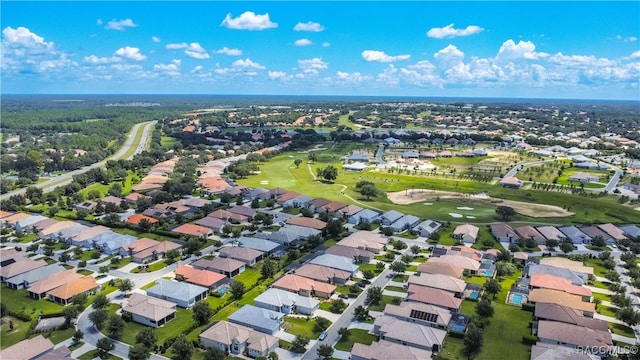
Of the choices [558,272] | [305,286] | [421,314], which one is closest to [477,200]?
[558,272]

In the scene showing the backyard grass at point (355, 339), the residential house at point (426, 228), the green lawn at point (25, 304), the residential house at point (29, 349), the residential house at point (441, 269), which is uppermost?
the residential house at point (29, 349)

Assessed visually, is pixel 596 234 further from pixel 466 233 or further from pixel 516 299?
pixel 516 299

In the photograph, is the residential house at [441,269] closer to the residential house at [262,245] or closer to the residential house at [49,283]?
the residential house at [262,245]

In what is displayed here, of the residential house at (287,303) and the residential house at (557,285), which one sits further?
the residential house at (557,285)

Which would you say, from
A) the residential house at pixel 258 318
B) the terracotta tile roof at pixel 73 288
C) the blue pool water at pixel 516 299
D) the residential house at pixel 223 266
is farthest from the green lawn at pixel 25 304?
the blue pool water at pixel 516 299

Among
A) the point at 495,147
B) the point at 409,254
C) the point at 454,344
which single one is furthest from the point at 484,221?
the point at 495,147

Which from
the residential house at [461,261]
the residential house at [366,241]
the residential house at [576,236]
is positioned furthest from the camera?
the residential house at [576,236]

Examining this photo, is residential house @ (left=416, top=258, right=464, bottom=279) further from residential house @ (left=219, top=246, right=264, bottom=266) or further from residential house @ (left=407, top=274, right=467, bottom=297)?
residential house @ (left=219, top=246, right=264, bottom=266)
